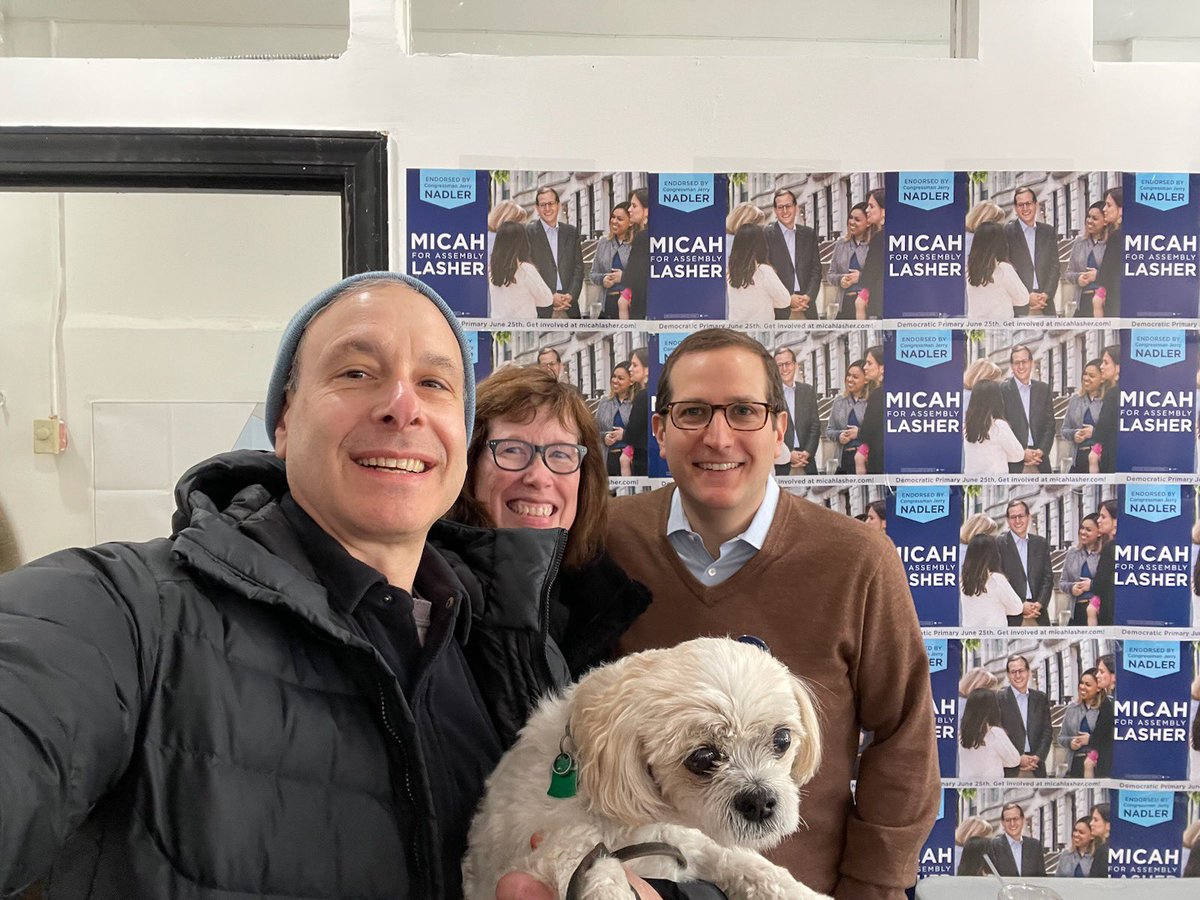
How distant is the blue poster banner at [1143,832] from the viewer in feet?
7.68

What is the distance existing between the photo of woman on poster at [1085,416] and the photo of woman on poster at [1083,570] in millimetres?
165

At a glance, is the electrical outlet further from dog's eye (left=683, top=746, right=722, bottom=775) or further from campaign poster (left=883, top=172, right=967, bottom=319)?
campaign poster (left=883, top=172, right=967, bottom=319)

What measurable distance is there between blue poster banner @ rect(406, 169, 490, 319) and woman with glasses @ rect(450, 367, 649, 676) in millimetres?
579

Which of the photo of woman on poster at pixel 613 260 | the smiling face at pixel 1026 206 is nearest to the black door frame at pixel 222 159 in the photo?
the photo of woman on poster at pixel 613 260

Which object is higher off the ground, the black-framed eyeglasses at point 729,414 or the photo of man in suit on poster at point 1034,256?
the photo of man in suit on poster at point 1034,256

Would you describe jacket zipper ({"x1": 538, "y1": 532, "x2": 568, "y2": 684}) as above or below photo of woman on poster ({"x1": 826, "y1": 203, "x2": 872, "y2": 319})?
below

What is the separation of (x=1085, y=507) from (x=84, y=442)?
355 cm

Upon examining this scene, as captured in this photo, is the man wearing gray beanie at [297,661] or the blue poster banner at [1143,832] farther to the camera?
the blue poster banner at [1143,832]

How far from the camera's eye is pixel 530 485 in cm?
170

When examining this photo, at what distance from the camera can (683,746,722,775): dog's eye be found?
112 cm

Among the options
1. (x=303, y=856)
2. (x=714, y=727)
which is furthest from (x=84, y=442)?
(x=714, y=727)

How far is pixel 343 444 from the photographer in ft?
3.54

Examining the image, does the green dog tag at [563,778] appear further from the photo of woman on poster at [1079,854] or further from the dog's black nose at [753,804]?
the photo of woman on poster at [1079,854]

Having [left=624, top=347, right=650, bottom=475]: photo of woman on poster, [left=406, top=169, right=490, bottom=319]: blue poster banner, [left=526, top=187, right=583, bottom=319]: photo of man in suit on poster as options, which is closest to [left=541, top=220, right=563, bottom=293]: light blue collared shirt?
[left=526, top=187, right=583, bottom=319]: photo of man in suit on poster
